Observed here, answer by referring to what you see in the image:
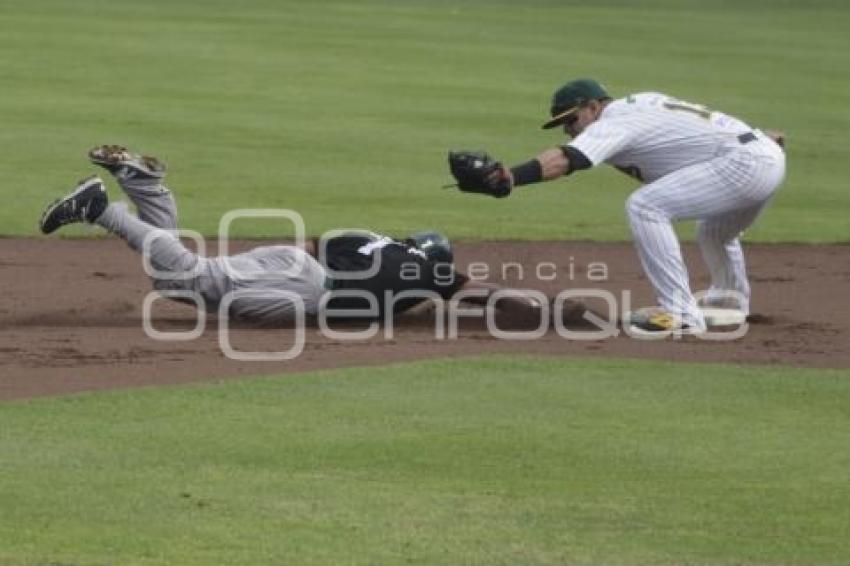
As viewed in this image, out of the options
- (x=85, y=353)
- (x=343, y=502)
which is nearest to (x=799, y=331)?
(x=85, y=353)

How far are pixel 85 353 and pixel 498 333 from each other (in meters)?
2.18

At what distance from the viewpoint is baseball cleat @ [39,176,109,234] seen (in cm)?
1060

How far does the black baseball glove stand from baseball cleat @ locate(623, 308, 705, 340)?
121 centimetres

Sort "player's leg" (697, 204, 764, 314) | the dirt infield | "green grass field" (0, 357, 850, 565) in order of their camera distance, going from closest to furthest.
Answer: "green grass field" (0, 357, 850, 565), the dirt infield, "player's leg" (697, 204, 764, 314)

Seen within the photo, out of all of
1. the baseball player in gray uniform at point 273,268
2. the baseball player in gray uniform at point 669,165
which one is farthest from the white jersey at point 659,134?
the baseball player in gray uniform at point 273,268

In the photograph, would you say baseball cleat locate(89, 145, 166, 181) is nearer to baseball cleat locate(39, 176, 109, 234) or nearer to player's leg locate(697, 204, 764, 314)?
baseball cleat locate(39, 176, 109, 234)

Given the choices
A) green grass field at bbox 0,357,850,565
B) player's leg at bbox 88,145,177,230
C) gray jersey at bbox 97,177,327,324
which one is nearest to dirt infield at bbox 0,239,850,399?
gray jersey at bbox 97,177,327,324

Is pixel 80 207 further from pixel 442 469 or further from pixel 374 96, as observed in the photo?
pixel 374 96

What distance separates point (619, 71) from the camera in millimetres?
26469

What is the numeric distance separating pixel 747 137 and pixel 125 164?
3257mm

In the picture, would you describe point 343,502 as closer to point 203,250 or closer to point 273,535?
point 273,535

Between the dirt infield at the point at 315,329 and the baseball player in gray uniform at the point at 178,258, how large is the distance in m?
0.20

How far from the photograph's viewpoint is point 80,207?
10.6 meters

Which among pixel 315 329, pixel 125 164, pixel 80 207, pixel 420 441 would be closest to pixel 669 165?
pixel 315 329
